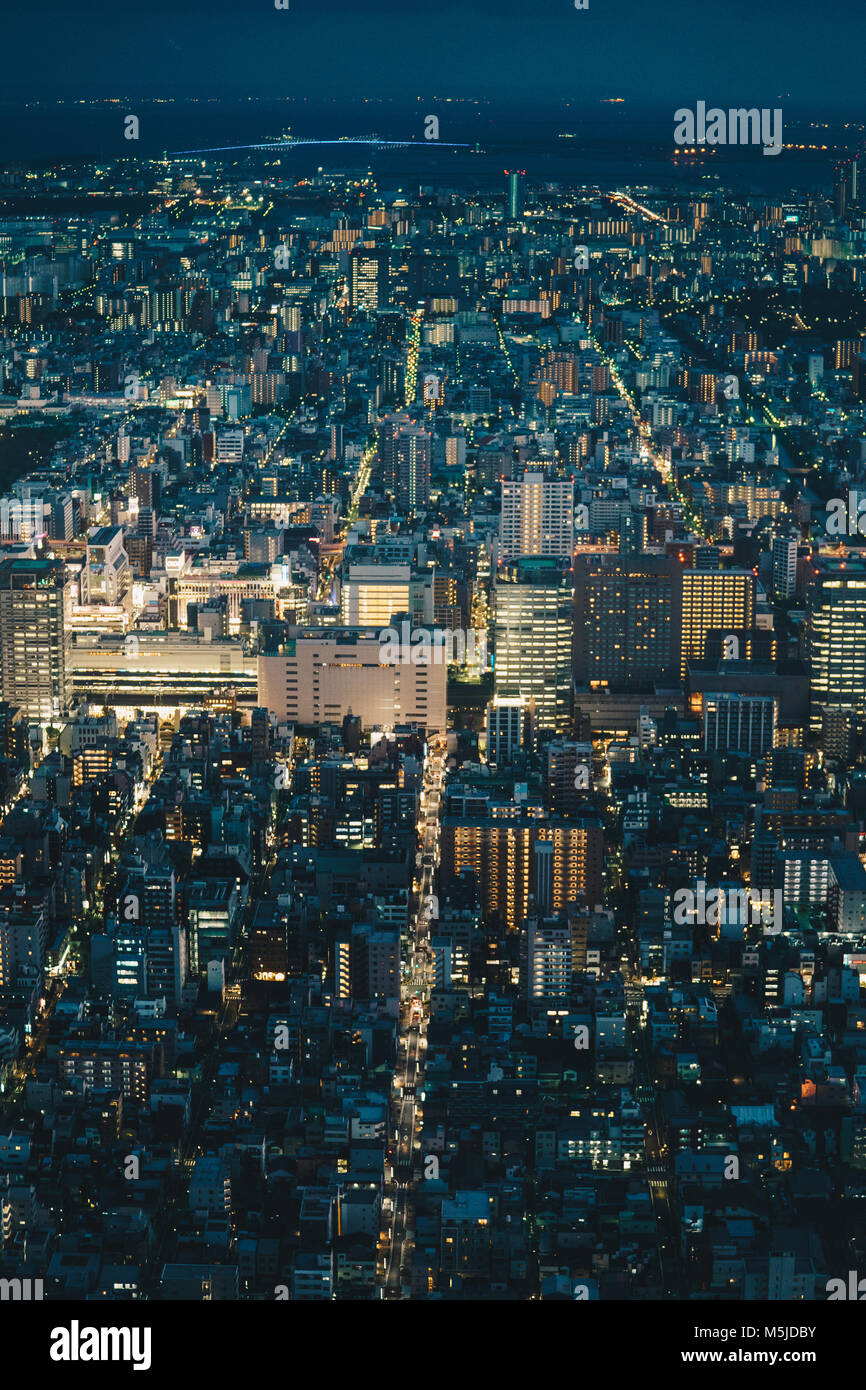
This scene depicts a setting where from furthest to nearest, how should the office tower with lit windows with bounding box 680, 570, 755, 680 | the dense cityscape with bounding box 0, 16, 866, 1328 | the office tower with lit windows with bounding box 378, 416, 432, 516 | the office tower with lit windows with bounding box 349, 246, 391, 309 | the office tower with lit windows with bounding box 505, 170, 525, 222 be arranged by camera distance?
the office tower with lit windows with bounding box 349, 246, 391, 309 < the office tower with lit windows with bounding box 378, 416, 432, 516 < the office tower with lit windows with bounding box 505, 170, 525, 222 < the office tower with lit windows with bounding box 680, 570, 755, 680 < the dense cityscape with bounding box 0, 16, 866, 1328

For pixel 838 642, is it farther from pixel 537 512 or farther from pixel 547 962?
pixel 547 962

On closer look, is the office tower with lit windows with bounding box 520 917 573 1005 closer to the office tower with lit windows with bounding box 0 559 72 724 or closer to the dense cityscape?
the dense cityscape

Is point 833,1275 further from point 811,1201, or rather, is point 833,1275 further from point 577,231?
point 577,231

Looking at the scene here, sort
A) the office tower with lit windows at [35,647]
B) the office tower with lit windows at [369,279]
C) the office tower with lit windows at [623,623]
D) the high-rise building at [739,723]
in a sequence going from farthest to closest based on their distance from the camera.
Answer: the office tower with lit windows at [369,279] → the office tower with lit windows at [623,623] → the office tower with lit windows at [35,647] → the high-rise building at [739,723]

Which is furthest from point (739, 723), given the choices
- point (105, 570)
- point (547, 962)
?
point (105, 570)

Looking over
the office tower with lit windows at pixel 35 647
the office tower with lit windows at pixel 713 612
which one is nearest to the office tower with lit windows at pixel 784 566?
the office tower with lit windows at pixel 713 612

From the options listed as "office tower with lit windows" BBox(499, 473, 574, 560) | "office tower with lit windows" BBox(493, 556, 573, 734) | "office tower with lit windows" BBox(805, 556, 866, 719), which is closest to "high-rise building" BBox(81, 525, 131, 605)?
"office tower with lit windows" BBox(499, 473, 574, 560)

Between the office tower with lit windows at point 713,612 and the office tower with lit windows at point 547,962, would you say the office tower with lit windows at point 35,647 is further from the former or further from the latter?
the office tower with lit windows at point 547,962
